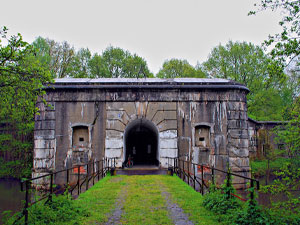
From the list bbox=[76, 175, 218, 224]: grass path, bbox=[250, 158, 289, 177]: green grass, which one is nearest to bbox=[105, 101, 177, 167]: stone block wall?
bbox=[76, 175, 218, 224]: grass path

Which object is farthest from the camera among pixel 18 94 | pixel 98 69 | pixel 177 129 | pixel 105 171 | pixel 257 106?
pixel 98 69

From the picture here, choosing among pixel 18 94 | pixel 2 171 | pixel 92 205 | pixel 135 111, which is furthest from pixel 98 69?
pixel 92 205

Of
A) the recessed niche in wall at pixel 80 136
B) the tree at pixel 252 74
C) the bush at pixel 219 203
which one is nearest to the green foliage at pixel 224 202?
the bush at pixel 219 203

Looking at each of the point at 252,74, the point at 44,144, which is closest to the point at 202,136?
the point at 44,144

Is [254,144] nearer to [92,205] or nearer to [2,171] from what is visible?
[92,205]

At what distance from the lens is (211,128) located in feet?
42.3

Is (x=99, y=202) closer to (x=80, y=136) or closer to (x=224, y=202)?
(x=224, y=202)

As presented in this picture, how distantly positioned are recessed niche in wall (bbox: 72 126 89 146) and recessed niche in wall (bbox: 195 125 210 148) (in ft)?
19.0

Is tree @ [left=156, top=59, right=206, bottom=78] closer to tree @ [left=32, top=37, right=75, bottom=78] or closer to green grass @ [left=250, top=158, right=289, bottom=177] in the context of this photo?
tree @ [left=32, top=37, right=75, bottom=78]

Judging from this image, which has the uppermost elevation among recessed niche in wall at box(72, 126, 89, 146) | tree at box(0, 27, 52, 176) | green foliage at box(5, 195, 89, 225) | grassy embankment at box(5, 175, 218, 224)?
tree at box(0, 27, 52, 176)

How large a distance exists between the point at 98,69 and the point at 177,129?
1846 centimetres

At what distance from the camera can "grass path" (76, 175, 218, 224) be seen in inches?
201

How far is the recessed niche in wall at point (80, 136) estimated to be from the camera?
12.8 meters

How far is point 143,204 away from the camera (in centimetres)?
622
